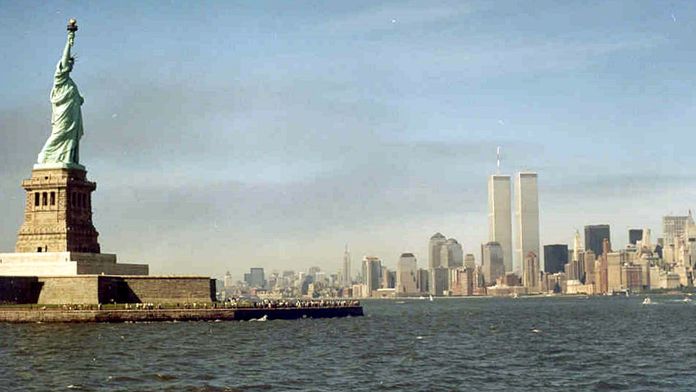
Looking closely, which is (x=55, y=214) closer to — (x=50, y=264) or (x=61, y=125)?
(x=50, y=264)

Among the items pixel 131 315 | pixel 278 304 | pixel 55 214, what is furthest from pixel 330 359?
pixel 278 304

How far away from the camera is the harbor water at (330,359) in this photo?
63125 mm

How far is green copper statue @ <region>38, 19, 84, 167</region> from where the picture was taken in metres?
132

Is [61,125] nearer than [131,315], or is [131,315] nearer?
[131,315]

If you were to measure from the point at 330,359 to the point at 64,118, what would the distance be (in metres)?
66.3

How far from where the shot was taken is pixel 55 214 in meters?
128

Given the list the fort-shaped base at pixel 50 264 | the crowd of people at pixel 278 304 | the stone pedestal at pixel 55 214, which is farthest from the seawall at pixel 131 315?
the stone pedestal at pixel 55 214

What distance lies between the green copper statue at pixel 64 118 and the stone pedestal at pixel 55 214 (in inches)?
74.8

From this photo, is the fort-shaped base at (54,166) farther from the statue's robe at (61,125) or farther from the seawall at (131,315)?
the seawall at (131,315)

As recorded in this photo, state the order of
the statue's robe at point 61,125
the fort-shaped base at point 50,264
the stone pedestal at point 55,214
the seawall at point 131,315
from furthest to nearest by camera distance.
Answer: the statue's robe at point 61,125 < the stone pedestal at point 55,214 < the fort-shaped base at point 50,264 < the seawall at point 131,315

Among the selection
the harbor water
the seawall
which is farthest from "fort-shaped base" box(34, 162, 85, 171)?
the harbor water

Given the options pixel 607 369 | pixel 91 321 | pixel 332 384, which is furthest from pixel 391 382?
pixel 91 321

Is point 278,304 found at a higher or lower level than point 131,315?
higher

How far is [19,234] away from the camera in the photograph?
422 ft
